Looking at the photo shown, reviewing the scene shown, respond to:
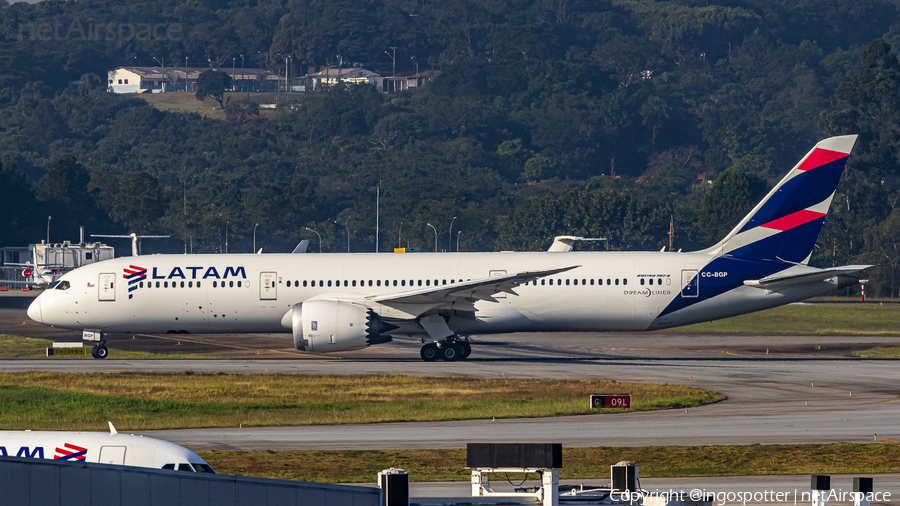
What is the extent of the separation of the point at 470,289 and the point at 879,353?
16857 mm

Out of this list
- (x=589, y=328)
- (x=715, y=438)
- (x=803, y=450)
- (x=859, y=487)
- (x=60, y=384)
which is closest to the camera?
(x=859, y=487)

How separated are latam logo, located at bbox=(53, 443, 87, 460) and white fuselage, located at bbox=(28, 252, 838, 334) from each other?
24.1 metres

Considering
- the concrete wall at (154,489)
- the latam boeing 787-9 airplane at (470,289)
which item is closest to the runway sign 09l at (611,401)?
the latam boeing 787-9 airplane at (470,289)

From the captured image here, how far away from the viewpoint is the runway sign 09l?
2833 centimetres

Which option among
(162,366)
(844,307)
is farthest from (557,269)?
(844,307)

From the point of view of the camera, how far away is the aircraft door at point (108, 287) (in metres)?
42.2

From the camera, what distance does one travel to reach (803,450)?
2219 centimetres

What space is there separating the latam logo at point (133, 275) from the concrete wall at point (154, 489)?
31165 millimetres

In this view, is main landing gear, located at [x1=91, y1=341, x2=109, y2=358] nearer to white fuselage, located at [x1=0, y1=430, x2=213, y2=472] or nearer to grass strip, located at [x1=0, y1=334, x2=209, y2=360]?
grass strip, located at [x1=0, y1=334, x2=209, y2=360]

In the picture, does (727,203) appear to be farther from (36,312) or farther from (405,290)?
(36,312)

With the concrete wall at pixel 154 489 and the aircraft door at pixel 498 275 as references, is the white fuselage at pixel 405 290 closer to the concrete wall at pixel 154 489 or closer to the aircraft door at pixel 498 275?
the aircraft door at pixel 498 275

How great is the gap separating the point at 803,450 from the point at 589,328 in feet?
63.4

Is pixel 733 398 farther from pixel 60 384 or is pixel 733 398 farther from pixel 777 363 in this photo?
pixel 60 384

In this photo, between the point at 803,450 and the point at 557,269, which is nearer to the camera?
the point at 803,450
